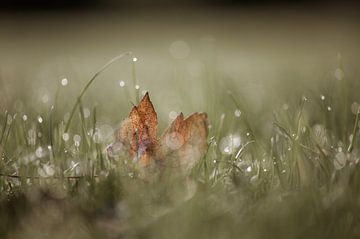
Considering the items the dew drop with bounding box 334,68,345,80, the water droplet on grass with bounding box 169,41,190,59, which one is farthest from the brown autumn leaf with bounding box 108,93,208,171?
the water droplet on grass with bounding box 169,41,190,59

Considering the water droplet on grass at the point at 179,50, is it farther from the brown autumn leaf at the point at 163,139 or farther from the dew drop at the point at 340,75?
the brown autumn leaf at the point at 163,139

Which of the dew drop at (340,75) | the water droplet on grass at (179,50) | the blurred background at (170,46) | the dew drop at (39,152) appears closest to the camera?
the dew drop at (39,152)

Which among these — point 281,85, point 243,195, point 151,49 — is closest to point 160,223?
point 243,195

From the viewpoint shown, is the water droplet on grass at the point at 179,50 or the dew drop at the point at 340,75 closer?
the dew drop at the point at 340,75

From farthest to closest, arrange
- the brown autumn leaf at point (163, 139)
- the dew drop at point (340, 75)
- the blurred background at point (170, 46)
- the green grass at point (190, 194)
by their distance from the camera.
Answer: the blurred background at point (170, 46) < the dew drop at point (340, 75) < the brown autumn leaf at point (163, 139) < the green grass at point (190, 194)

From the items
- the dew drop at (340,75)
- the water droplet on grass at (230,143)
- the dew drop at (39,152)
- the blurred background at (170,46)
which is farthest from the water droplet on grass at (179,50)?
the dew drop at (39,152)

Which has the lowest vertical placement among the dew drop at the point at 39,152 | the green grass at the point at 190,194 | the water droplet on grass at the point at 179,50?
the green grass at the point at 190,194

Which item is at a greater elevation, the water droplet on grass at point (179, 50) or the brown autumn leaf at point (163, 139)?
the water droplet on grass at point (179, 50)
